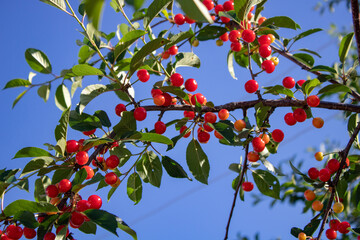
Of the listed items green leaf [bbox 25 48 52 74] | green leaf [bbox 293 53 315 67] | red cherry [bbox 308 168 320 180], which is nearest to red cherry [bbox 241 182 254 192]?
red cherry [bbox 308 168 320 180]

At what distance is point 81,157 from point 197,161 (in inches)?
20.3

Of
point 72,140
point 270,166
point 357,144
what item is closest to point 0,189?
point 72,140

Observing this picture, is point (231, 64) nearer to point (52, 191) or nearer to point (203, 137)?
point (203, 137)

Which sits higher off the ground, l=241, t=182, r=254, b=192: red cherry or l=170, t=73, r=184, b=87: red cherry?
l=170, t=73, r=184, b=87: red cherry

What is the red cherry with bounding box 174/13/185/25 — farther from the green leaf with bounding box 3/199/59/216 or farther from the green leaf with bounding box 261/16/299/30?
the green leaf with bounding box 3/199/59/216

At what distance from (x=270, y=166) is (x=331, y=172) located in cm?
32

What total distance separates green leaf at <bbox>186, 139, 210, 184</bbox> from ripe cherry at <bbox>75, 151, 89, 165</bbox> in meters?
0.47

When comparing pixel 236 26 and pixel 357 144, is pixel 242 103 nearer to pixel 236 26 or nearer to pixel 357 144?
pixel 236 26

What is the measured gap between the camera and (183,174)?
4.52 feet

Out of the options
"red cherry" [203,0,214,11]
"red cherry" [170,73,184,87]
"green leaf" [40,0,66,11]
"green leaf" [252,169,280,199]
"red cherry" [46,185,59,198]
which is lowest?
"green leaf" [252,169,280,199]

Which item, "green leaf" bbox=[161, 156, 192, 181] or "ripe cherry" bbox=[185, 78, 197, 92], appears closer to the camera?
"green leaf" bbox=[161, 156, 192, 181]

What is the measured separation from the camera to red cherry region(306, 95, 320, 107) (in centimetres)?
145

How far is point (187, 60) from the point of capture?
1764 mm

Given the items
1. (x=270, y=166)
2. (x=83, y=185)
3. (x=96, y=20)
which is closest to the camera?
(x=96, y=20)
